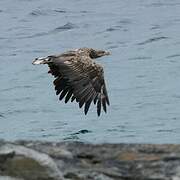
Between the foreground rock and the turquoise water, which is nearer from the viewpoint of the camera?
the foreground rock

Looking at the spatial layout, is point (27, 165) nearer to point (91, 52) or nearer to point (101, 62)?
point (91, 52)

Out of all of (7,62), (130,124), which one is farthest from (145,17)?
(130,124)

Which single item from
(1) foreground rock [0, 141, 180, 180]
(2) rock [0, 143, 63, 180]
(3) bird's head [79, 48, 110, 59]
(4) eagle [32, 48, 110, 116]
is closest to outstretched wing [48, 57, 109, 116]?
(4) eagle [32, 48, 110, 116]

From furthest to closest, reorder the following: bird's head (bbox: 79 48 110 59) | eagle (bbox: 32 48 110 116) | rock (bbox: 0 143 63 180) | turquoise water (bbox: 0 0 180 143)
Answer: turquoise water (bbox: 0 0 180 143) → bird's head (bbox: 79 48 110 59) → eagle (bbox: 32 48 110 116) → rock (bbox: 0 143 63 180)

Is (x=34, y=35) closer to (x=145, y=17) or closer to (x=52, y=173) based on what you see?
(x=145, y=17)

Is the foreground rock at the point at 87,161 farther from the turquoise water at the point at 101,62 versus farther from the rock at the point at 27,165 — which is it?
the turquoise water at the point at 101,62

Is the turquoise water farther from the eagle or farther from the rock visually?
the rock

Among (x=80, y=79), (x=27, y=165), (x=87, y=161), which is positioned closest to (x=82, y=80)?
(x=80, y=79)

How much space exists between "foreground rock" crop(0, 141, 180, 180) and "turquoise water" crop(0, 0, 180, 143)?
639 centimetres

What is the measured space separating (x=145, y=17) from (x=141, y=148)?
56.3 ft

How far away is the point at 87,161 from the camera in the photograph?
6258mm

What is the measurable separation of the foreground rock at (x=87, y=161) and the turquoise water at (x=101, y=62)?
6.39 metres

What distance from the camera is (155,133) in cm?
1352

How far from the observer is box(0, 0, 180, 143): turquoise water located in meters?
14.2
